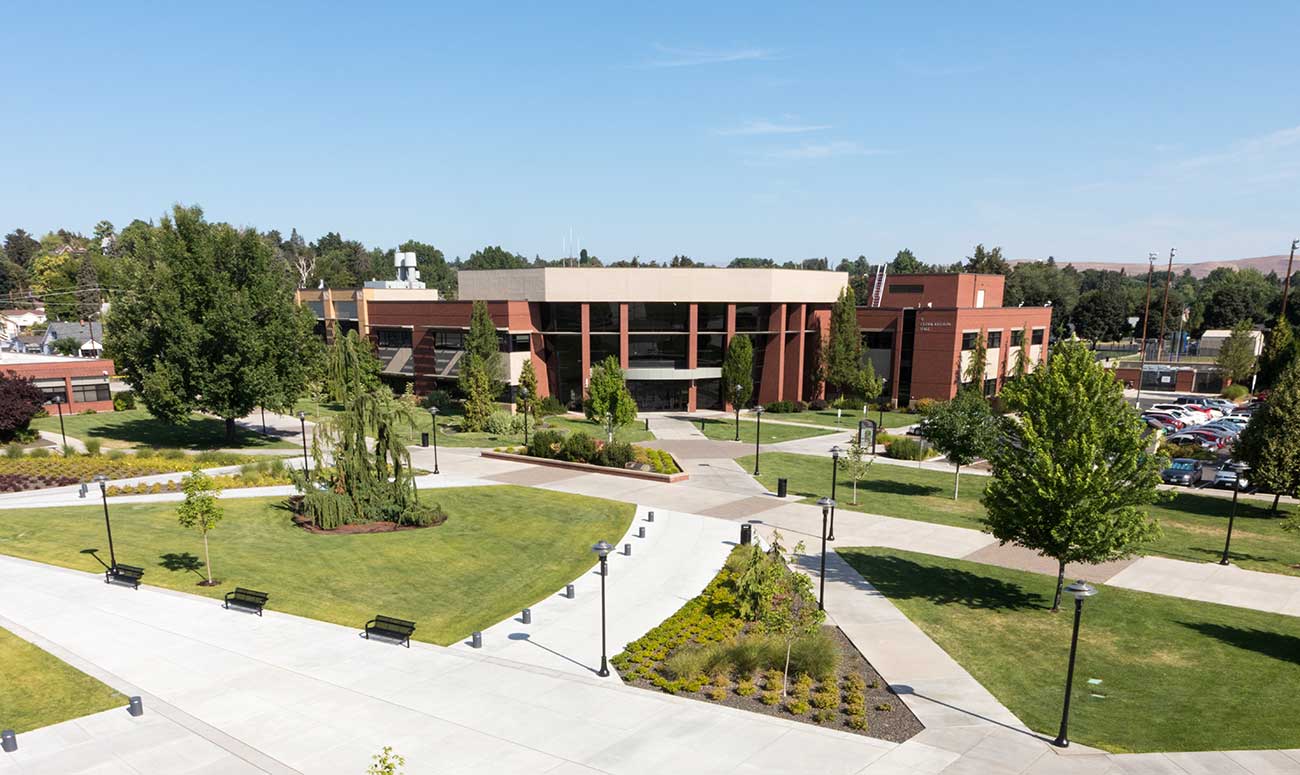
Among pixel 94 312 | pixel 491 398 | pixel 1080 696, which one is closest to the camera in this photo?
pixel 1080 696

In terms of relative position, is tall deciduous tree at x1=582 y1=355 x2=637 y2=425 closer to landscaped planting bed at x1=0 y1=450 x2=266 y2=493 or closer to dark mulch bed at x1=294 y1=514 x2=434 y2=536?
dark mulch bed at x1=294 y1=514 x2=434 y2=536

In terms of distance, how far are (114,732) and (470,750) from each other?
7606 mm

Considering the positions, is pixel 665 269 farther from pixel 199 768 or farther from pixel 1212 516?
pixel 199 768

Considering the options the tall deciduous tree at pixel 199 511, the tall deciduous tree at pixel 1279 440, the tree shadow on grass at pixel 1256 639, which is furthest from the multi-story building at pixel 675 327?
the tree shadow on grass at pixel 1256 639

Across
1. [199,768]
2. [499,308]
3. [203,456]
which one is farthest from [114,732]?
[499,308]

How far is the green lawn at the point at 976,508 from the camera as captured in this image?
90.3 ft

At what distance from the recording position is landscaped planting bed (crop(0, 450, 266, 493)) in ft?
115

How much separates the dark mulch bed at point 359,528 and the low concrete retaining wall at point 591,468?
41.5 ft

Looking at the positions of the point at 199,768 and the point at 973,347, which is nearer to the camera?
the point at 199,768

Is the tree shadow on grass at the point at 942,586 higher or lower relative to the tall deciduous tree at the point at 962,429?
lower

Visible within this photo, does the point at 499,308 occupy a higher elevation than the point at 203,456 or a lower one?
higher

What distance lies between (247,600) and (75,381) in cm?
4938

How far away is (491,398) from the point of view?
54.0m

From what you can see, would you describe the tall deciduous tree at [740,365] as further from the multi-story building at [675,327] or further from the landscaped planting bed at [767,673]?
the landscaped planting bed at [767,673]
